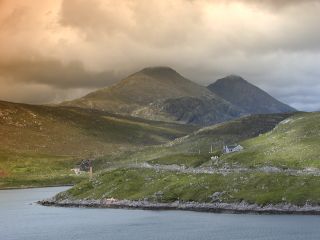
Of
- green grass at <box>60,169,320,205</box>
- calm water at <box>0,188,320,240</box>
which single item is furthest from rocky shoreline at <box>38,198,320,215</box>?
calm water at <box>0,188,320,240</box>

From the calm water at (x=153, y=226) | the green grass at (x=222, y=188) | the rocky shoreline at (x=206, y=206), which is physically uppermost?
the green grass at (x=222, y=188)

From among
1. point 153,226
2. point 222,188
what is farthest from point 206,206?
point 153,226

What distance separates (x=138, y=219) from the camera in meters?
145

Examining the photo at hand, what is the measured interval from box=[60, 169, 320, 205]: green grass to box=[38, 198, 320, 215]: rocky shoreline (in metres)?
2.35

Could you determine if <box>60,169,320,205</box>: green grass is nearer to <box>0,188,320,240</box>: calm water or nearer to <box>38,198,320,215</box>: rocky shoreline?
<box>38,198,320,215</box>: rocky shoreline

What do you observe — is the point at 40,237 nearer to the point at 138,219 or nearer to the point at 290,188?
the point at 138,219

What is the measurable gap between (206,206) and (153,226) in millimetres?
27530

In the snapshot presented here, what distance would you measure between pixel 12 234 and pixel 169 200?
50.8 meters

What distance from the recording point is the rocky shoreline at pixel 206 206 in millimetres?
133712

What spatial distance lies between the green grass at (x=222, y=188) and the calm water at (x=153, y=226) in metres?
11.7

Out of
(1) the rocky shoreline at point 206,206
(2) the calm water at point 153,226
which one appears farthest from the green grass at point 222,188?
(2) the calm water at point 153,226

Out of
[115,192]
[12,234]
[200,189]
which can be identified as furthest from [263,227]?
[115,192]

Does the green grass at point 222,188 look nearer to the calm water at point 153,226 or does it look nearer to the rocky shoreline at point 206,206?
the rocky shoreline at point 206,206

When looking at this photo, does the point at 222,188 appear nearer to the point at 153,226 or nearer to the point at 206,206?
the point at 206,206
